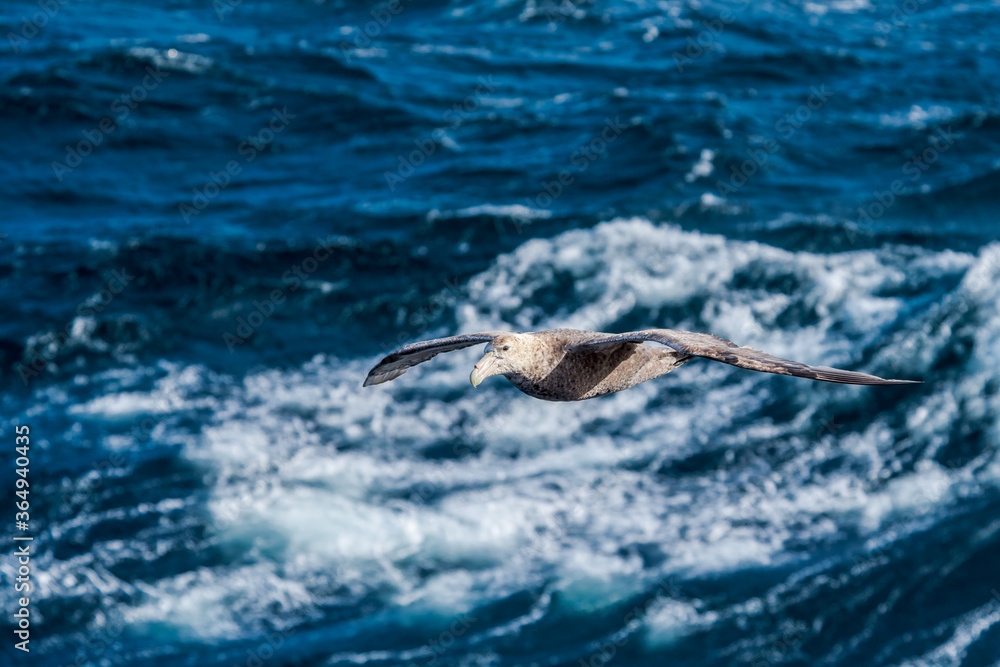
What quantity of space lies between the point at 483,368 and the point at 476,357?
79.5ft

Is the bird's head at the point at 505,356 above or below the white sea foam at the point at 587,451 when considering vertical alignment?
above

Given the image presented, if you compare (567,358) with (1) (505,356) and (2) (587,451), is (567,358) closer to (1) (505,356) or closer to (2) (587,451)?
(1) (505,356)

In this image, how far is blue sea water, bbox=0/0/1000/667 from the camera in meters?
30.4

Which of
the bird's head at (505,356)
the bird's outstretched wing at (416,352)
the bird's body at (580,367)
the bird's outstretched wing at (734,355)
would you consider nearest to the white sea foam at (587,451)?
the bird's outstretched wing at (416,352)

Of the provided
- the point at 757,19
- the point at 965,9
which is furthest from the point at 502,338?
the point at 965,9

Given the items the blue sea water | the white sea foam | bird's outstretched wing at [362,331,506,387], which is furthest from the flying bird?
the white sea foam

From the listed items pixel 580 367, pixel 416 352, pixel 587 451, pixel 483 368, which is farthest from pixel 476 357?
pixel 483 368

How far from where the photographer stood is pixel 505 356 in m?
12.0

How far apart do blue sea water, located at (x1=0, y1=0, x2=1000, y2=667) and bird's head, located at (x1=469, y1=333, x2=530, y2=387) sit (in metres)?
18.7

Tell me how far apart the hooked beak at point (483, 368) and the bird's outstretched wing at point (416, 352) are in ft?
1.78

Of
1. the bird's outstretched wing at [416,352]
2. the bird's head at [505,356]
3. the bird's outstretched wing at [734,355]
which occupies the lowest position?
the bird's outstretched wing at [416,352]

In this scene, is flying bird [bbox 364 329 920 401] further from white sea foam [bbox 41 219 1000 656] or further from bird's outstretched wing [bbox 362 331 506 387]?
white sea foam [bbox 41 219 1000 656]

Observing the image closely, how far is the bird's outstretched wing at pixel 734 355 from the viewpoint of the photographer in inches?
398

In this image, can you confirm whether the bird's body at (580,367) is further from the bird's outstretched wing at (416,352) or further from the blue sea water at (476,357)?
the blue sea water at (476,357)
